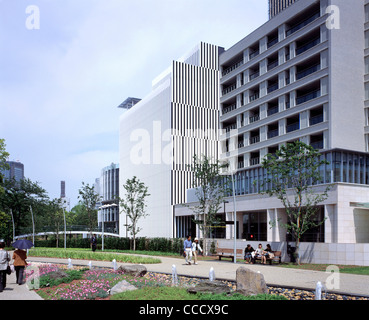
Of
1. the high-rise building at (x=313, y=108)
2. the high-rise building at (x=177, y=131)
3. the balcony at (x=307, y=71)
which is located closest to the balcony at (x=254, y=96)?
the high-rise building at (x=313, y=108)

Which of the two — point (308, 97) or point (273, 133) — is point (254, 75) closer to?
point (273, 133)

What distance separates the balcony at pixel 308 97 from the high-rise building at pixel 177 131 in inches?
730

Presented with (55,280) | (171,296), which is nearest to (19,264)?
(55,280)

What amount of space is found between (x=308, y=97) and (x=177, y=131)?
21192 mm

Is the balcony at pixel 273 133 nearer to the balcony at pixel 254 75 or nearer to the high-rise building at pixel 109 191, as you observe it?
the balcony at pixel 254 75

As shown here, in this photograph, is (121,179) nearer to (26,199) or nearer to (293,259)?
(26,199)

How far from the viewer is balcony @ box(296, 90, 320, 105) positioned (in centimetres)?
4664

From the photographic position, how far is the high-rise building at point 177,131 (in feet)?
205

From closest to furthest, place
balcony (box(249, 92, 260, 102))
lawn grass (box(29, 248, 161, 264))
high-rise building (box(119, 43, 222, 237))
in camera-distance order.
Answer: lawn grass (box(29, 248, 161, 264)) < balcony (box(249, 92, 260, 102)) < high-rise building (box(119, 43, 222, 237))

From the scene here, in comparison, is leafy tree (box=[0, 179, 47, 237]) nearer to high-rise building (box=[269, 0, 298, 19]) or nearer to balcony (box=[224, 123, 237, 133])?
balcony (box=[224, 123, 237, 133])

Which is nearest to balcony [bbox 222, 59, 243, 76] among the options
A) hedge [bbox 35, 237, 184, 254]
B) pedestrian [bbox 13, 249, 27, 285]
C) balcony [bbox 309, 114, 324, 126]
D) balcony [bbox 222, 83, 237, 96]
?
balcony [bbox 222, 83, 237, 96]

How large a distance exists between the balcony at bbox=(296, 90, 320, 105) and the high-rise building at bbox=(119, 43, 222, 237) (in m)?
18.5

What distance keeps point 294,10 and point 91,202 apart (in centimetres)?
3403

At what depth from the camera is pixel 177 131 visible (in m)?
62.5
